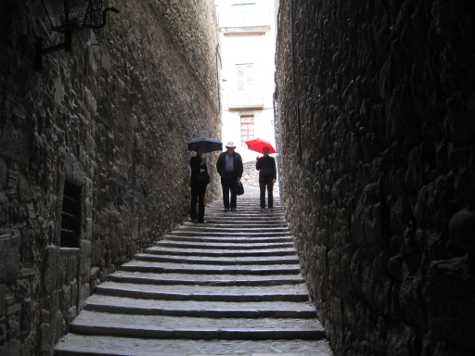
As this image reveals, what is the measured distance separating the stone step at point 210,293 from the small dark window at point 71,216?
32.0 inches

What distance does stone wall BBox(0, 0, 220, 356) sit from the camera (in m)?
2.71

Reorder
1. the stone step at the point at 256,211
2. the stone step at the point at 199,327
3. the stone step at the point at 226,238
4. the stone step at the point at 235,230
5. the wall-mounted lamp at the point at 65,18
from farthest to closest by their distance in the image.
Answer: the stone step at the point at 256,211 < the stone step at the point at 235,230 < the stone step at the point at 226,238 < the stone step at the point at 199,327 < the wall-mounted lamp at the point at 65,18

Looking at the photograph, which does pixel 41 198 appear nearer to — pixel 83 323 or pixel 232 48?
pixel 83 323

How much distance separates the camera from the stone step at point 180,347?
10.8ft

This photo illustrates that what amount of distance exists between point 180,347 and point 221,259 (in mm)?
2400

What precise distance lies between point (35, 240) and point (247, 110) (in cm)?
1856

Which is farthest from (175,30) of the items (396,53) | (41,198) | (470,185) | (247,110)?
(247,110)

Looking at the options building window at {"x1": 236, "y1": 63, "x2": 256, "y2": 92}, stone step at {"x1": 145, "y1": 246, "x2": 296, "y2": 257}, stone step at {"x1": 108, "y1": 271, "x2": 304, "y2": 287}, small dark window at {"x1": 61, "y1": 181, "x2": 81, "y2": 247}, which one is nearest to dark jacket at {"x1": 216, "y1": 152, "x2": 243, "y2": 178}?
stone step at {"x1": 145, "y1": 246, "x2": 296, "y2": 257}

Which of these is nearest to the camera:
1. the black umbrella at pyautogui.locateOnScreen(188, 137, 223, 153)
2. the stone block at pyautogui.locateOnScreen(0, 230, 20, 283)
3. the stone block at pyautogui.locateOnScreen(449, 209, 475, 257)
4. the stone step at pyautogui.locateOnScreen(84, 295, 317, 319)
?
the stone block at pyautogui.locateOnScreen(449, 209, 475, 257)

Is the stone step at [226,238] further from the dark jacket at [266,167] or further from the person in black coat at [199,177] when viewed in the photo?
the dark jacket at [266,167]

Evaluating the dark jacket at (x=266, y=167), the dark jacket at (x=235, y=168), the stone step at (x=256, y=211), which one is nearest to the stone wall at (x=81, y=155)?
the dark jacket at (x=235, y=168)

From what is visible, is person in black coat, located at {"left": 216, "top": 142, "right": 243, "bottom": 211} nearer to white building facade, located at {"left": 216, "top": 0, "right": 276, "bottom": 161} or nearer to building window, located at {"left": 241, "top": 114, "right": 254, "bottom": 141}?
white building facade, located at {"left": 216, "top": 0, "right": 276, "bottom": 161}

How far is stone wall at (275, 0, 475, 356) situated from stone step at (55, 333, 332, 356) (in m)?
0.29

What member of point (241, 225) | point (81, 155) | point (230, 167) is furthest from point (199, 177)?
point (81, 155)
